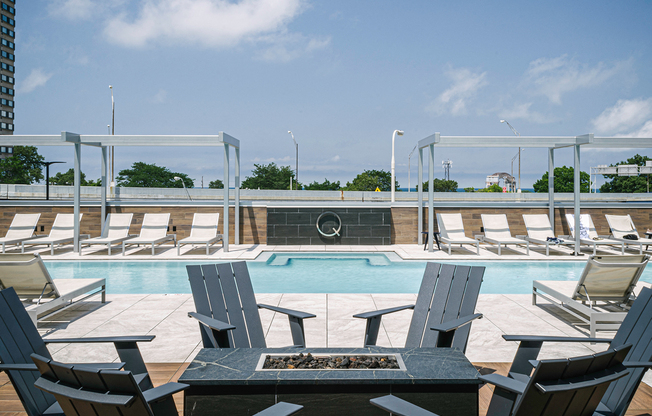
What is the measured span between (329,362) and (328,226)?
32.3ft

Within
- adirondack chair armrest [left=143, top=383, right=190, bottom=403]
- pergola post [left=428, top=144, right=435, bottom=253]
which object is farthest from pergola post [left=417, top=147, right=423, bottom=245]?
adirondack chair armrest [left=143, top=383, right=190, bottom=403]

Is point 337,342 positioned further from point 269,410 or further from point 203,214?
point 203,214

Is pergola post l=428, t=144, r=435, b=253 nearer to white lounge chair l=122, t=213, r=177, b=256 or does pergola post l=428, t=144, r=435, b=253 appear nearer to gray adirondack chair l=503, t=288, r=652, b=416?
white lounge chair l=122, t=213, r=177, b=256

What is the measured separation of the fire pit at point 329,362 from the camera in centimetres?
216

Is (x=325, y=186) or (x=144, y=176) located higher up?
(x=144, y=176)

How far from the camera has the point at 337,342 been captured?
3.98 meters

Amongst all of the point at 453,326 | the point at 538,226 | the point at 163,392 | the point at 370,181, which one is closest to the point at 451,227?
the point at 538,226

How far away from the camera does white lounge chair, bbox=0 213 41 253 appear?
10.9 m

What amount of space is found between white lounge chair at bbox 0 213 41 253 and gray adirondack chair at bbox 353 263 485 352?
1111 cm

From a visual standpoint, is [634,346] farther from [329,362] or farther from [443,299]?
[329,362]

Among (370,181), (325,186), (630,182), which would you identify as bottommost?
(630,182)

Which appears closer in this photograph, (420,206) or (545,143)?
(545,143)

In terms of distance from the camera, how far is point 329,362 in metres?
2.24

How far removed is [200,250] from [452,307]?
894cm
